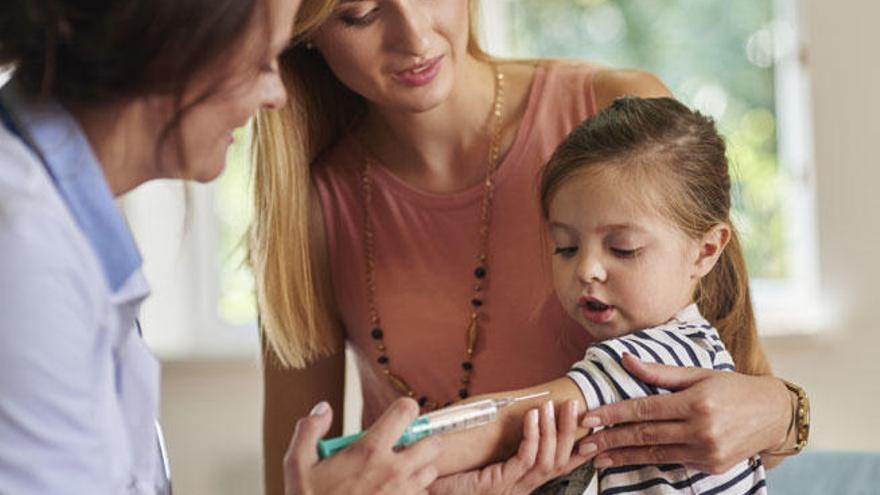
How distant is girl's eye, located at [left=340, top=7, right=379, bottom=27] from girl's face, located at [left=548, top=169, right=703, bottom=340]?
1.07 ft

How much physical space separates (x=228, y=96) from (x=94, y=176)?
123 mm

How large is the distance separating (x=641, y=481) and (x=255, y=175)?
2.23 ft

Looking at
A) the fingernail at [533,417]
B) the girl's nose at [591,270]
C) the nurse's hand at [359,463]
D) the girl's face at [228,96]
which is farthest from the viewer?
the girl's nose at [591,270]

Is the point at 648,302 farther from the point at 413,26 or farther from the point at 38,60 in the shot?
the point at 38,60

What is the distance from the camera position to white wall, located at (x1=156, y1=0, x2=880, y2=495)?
3.18 meters

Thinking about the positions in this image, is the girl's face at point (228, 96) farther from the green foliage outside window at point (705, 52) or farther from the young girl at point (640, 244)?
the green foliage outside window at point (705, 52)

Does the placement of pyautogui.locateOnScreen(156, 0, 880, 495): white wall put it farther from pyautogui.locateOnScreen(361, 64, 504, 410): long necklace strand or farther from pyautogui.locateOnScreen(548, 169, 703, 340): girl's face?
pyautogui.locateOnScreen(548, 169, 703, 340): girl's face

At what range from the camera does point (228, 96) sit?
100 centimetres

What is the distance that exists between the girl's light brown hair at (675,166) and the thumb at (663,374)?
0.17 metres

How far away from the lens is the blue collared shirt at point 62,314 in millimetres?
843

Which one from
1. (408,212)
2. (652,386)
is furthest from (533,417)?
(408,212)

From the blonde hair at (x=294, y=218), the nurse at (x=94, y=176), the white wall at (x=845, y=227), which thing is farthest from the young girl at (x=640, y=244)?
the white wall at (x=845, y=227)

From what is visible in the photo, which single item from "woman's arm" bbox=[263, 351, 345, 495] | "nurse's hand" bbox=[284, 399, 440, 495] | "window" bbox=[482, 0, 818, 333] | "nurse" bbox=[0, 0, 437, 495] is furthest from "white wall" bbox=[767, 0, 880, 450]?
"nurse" bbox=[0, 0, 437, 495]

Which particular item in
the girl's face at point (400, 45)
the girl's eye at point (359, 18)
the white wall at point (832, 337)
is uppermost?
the girl's eye at point (359, 18)
